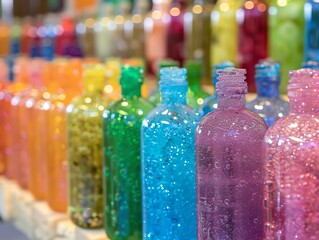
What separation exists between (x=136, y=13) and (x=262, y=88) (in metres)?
1.41

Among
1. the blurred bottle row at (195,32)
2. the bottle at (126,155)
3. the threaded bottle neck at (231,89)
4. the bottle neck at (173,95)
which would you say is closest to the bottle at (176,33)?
the blurred bottle row at (195,32)

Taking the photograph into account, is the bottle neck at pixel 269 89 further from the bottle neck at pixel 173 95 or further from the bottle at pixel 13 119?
the bottle at pixel 13 119

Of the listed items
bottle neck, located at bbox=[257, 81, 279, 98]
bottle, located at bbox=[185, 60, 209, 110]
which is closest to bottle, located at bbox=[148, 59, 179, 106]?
bottle, located at bbox=[185, 60, 209, 110]

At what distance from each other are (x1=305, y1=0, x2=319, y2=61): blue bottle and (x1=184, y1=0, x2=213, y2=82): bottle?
412 millimetres

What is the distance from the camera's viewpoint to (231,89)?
84 centimetres

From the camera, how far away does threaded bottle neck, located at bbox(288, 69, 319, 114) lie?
2.52 ft

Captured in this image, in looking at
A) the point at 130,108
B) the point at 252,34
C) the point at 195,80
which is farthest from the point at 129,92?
the point at 252,34

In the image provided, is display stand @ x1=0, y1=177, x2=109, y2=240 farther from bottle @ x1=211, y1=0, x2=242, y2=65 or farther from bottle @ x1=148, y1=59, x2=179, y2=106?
bottle @ x1=211, y1=0, x2=242, y2=65

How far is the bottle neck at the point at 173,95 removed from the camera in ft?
3.14

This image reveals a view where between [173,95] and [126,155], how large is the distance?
18cm

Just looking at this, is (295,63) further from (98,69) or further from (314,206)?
(314,206)

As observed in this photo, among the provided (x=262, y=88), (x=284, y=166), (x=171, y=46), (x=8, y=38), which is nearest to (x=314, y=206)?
(x=284, y=166)

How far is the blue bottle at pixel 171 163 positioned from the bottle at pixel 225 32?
2.18 feet

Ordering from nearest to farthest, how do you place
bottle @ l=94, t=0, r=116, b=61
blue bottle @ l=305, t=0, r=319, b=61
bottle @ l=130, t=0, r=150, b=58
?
blue bottle @ l=305, t=0, r=319, b=61
bottle @ l=130, t=0, r=150, b=58
bottle @ l=94, t=0, r=116, b=61
